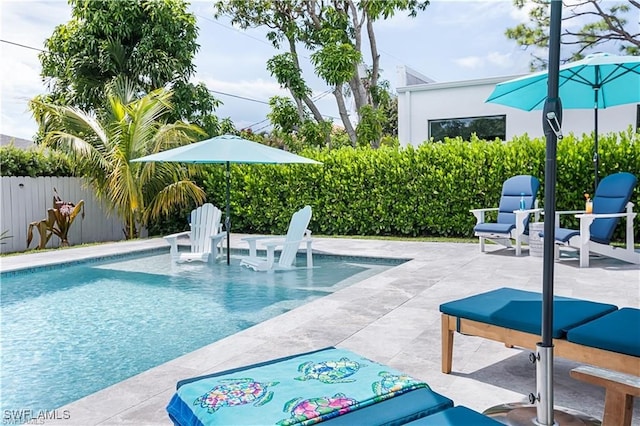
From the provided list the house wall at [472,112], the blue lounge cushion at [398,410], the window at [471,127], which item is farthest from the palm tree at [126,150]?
the blue lounge cushion at [398,410]

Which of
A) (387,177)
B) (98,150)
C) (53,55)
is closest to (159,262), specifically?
(98,150)

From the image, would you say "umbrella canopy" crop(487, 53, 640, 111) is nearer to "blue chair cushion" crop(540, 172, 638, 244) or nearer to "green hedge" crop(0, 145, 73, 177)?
"blue chair cushion" crop(540, 172, 638, 244)

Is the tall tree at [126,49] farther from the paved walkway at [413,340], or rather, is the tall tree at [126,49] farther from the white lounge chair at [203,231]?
the paved walkway at [413,340]

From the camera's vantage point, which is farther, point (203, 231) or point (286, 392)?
point (203, 231)

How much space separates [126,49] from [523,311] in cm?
1374

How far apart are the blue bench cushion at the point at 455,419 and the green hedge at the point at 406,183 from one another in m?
8.33

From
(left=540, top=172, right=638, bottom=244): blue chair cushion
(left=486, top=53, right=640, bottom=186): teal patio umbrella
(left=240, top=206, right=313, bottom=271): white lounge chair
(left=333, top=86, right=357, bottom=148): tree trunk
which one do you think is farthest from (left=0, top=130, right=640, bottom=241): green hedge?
(left=333, top=86, right=357, bottom=148): tree trunk

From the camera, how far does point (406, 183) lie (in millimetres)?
10984

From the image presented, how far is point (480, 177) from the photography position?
400 inches

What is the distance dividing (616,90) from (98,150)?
33.5 feet

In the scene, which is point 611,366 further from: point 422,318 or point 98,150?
point 98,150

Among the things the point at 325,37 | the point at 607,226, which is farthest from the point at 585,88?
the point at 325,37

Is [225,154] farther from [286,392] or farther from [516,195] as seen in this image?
[286,392]

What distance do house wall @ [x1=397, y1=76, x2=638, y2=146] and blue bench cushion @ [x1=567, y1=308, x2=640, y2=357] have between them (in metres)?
10.0
